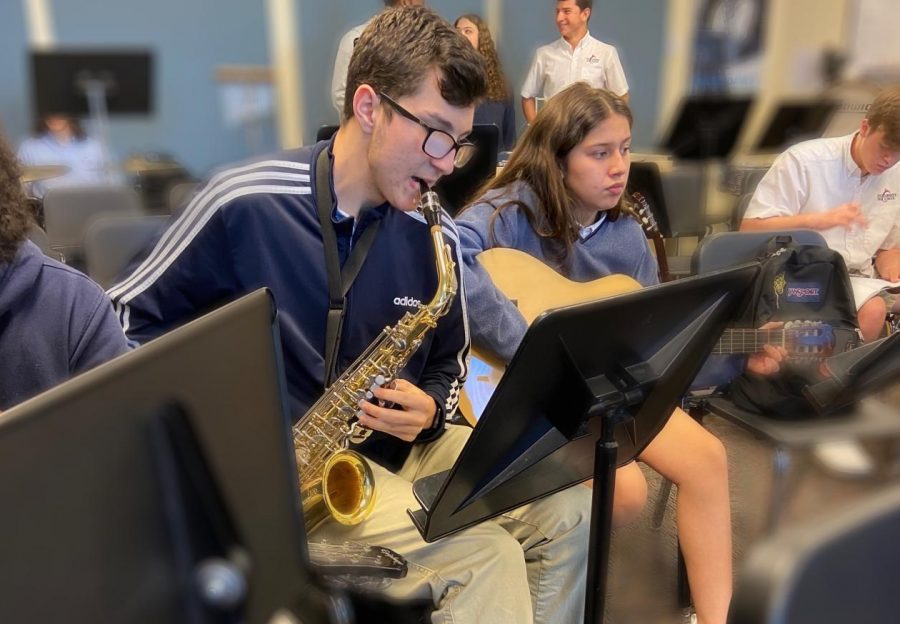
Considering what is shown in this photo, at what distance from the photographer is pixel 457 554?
1.24 meters

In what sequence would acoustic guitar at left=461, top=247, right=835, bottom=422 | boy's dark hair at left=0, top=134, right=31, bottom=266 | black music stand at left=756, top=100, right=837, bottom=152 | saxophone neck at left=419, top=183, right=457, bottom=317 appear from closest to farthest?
boy's dark hair at left=0, top=134, right=31, bottom=266
saxophone neck at left=419, top=183, right=457, bottom=317
acoustic guitar at left=461, top=247, right=835, bottom=422
black music stand at left=756, top=100, right=837, bottom=152

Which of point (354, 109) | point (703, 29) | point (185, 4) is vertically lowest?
point (354, 109)

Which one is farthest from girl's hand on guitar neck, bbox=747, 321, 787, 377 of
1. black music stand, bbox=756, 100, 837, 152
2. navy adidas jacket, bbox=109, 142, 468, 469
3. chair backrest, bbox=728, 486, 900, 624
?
chair backrest, bbox=728, 486, 900, 624

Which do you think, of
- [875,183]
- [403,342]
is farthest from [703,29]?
[403,342]

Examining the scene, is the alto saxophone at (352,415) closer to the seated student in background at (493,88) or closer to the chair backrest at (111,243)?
the seated student in background at (493,88)

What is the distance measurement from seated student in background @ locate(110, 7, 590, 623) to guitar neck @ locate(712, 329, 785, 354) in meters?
0.76

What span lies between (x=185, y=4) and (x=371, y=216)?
120 centimetres

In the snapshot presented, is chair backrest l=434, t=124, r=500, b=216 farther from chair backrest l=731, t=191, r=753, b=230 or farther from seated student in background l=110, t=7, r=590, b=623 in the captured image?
chair backrest l=731, t=191, r=753, b=230

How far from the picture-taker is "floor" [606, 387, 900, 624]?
1.76 meters

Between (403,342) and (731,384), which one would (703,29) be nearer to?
(731,384)

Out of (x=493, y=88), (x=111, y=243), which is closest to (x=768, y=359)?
(x=493, y=88)

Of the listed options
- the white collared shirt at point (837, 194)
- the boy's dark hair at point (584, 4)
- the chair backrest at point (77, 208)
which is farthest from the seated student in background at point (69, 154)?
the white collared shirt at point (837, 194)

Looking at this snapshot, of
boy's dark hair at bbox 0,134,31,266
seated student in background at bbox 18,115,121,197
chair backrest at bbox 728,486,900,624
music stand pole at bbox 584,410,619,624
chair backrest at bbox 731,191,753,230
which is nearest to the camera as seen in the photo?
chair backrest at bbox 728,486,900,624

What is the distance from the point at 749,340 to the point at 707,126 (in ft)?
1.97
